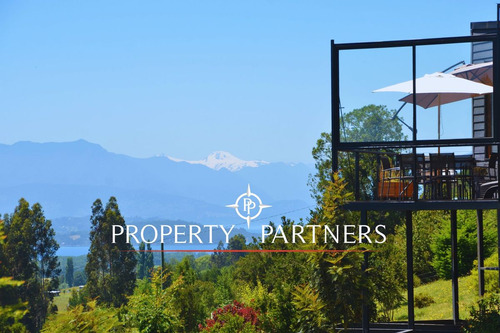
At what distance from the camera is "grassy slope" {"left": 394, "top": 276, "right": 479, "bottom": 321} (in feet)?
63.0

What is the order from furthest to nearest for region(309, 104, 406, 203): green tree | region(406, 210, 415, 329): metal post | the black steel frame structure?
region(309, 104, 406, 203): green tree < region(406, 210, 415, 329): metal post < the black steel frame structure

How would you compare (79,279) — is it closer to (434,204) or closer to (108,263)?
(108,263)

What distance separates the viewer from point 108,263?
64.2 m

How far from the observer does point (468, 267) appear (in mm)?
25312

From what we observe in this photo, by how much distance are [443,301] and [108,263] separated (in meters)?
44.9

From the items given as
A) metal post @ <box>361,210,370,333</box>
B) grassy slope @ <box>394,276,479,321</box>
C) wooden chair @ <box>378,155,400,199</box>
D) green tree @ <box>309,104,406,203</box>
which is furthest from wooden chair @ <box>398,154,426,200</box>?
green tree @ <box>309,104,406,203</box>

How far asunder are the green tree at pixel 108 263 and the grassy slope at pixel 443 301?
3839cm

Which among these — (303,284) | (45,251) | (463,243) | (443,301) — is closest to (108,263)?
(45,251)

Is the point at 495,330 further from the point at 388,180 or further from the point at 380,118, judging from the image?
the point at 380,118

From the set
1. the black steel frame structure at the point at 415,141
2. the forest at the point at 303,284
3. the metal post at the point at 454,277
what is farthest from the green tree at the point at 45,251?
the black steel frame structure at the point at 415,141

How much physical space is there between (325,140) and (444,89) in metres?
34.8

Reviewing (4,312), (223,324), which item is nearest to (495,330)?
(223,324)

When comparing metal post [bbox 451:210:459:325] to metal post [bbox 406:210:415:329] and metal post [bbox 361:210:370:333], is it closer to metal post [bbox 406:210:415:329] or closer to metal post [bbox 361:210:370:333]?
metal post [bbox 406:210:415:329]

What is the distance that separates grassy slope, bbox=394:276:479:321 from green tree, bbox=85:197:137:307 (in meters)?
38.4
